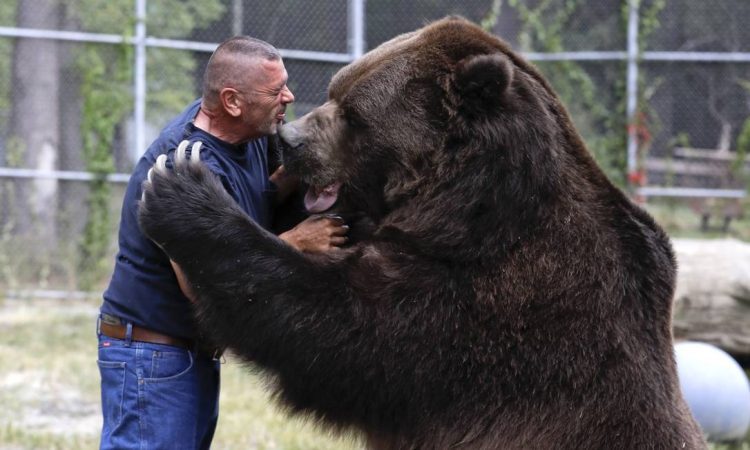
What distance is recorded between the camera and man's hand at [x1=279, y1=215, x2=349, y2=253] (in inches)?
145

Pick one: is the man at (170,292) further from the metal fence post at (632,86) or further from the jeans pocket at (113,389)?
the metal fence post at (632,86)

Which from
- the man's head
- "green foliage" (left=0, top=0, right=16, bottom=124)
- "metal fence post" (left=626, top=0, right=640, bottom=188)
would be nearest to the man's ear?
the man's head

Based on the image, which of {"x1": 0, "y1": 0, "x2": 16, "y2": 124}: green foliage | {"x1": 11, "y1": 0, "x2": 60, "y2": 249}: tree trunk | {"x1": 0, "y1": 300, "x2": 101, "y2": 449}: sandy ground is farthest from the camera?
{"x1": 0, "y1": 0, "x2": 16, "y2": 124}: green foliage

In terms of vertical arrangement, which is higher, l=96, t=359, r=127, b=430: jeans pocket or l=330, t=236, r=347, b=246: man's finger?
l=330, t=236, r=347, b=246: man's finger

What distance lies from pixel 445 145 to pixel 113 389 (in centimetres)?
161

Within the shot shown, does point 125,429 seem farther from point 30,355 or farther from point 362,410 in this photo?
point 30,355

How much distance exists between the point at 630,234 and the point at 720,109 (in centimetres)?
1054

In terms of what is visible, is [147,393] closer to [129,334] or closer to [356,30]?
[129,334]

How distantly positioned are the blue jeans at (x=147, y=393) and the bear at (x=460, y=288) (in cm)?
43

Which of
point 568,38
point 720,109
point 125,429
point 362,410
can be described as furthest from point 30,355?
point 720,109

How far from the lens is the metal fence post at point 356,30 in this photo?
1341 cm

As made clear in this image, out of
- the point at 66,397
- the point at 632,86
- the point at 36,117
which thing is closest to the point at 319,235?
the point at 66,397

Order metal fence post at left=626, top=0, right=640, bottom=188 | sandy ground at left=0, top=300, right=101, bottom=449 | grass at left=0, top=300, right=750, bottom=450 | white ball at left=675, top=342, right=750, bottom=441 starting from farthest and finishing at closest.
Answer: metal fence post at left=626, top=0, right=640, bottom=188 → sandy ground at left=0, top=300, right=101, bottom=449 → white ball at left=675, top=342, right=750, bottom=441 → grass at left=0, top=300, right=750, bottom=450

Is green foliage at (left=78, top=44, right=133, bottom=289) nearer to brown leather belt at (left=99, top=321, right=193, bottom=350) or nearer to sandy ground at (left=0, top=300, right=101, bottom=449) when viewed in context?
sandy ground at (left=0, top=300, right=101, bottom=449)
